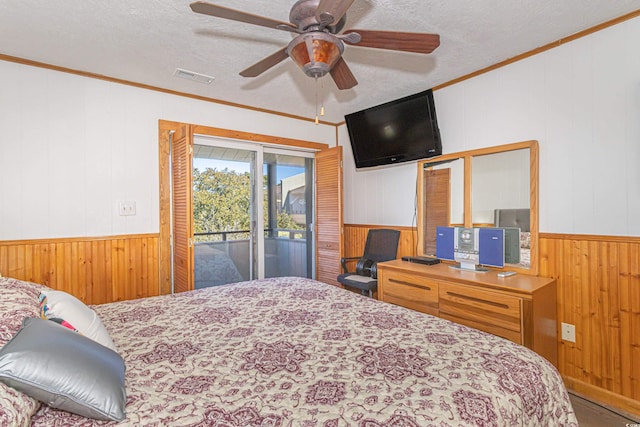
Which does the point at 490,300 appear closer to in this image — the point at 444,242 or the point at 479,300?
the point at 479,300

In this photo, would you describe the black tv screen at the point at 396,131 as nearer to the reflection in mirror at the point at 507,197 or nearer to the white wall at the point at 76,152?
the reflection in mirror at the point at 507,197

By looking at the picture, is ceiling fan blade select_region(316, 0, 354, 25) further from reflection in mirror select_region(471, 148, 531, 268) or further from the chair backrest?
the chair backrest

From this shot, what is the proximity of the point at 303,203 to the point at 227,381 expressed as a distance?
339cm

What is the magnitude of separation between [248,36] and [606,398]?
3.57m

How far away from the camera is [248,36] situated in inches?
92.2

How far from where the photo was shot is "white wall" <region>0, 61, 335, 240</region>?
265 cm

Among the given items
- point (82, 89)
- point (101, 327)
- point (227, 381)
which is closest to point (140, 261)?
point (82, 89)

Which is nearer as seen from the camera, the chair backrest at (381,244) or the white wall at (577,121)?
the white wall at (577,121)

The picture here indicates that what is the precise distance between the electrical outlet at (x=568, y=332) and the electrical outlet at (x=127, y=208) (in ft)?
12.6

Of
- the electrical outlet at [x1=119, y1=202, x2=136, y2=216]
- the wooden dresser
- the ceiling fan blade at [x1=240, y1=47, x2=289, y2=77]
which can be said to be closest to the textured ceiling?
the ceiling fan blade at [x1=240, y1=47, x2=289, y2=77]

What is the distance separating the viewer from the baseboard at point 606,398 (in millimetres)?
2133

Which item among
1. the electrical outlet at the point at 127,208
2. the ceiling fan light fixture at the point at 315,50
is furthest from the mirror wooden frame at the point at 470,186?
the electrical outlet at the point at 127,208

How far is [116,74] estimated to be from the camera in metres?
2.96

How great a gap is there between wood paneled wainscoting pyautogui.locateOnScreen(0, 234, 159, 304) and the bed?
1252 mm
